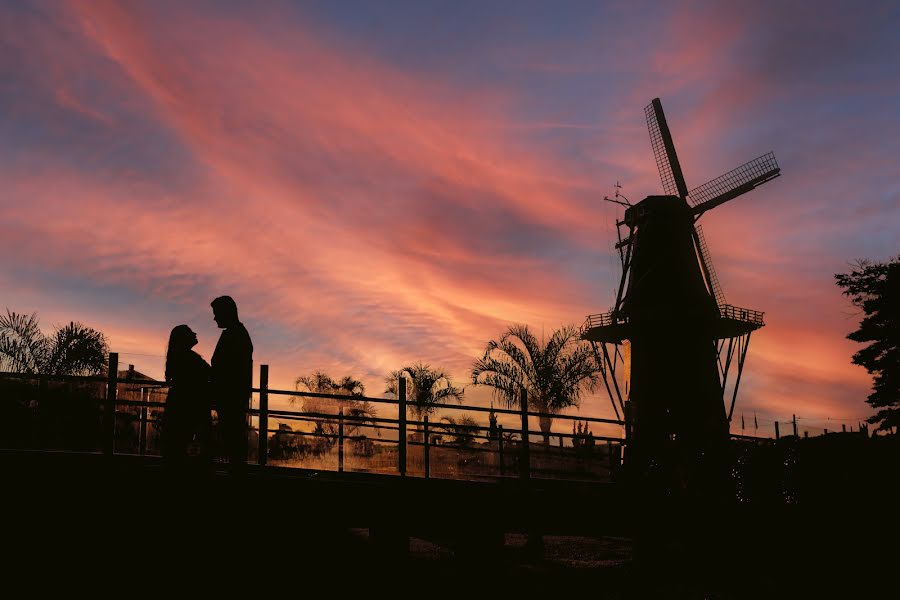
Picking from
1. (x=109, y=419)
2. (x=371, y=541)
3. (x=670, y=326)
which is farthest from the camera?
(x=670, y=326)

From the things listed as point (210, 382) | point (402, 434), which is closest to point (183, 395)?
point (210, 382)

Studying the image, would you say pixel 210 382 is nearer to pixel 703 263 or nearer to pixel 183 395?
pixel 183 395

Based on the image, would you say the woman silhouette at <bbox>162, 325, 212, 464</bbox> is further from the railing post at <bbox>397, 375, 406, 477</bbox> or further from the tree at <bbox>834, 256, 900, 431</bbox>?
the tree at <bbox>834, 256, 900, 431</bbox>

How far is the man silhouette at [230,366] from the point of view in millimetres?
9680

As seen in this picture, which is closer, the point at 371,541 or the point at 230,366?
the point at 230,366

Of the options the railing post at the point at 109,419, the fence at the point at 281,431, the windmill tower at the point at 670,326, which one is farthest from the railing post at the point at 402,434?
the windmill tower at the point at 670,326

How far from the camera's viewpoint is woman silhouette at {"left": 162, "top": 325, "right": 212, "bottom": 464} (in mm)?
9734

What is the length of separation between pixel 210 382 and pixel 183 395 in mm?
358

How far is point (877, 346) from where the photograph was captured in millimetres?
40406

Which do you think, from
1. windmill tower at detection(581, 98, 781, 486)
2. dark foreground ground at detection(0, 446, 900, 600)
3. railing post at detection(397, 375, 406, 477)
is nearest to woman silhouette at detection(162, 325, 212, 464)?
dark foreground ground at detection(0, 446, 900, 600)

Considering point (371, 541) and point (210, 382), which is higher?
point (210, 382)

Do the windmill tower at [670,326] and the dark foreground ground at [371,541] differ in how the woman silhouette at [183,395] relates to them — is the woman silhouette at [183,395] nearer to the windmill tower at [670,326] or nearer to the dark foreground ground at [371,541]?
the dark foreground ground at [371,541]

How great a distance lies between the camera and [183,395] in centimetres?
976

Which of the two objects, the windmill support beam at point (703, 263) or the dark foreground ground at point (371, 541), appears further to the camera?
the windmill support beam at point (703, 263)
